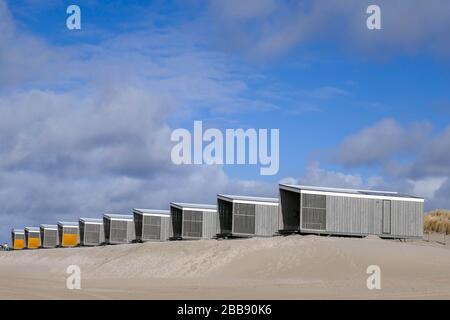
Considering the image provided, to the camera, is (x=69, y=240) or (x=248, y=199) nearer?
(x=248, y=199)

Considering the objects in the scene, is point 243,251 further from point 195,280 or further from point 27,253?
point 27,253

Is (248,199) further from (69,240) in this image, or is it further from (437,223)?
(69,240)

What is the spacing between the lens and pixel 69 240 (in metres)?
89.3

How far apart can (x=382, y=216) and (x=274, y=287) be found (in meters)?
18.6

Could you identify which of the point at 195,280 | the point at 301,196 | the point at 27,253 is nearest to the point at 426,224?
the point at 301,196

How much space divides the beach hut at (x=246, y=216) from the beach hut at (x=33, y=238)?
186ft

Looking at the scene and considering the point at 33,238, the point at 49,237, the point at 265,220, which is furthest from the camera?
the point at 33,238

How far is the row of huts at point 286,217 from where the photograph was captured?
4122 centimetres

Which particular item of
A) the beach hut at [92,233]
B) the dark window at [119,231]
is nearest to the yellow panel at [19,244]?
the beach hut at [92,233]

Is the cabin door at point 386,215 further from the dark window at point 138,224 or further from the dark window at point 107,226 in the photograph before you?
the dark window at point 107,226

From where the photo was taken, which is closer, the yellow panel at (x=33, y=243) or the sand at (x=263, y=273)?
the sand at (x=263, y=273)

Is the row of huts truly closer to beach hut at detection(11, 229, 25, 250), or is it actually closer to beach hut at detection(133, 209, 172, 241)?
beach hut at detection(133, 209, 172, 241)

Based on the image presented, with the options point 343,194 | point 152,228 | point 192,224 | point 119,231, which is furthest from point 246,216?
point 119,231

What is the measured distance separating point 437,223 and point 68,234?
163 ft
